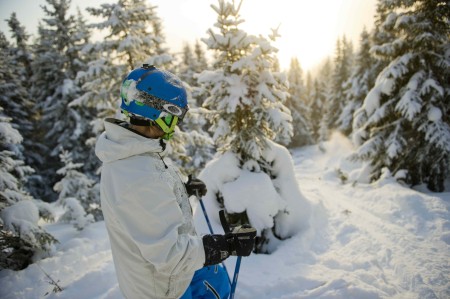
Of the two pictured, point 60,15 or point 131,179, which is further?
point 60,15

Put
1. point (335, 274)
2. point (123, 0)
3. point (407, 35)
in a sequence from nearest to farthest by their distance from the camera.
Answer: point (335, 274) < point (123, 0) < point (407, 35)

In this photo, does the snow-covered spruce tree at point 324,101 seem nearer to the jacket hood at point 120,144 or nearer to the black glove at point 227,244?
the black glove at point 227,244

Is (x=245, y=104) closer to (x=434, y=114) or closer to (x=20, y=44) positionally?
(x=434, y=114)

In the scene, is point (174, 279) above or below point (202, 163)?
above

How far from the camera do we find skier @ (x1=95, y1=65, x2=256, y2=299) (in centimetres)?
216

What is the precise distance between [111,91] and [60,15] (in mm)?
16963

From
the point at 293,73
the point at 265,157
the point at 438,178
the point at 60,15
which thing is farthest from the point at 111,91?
the point at 293,73

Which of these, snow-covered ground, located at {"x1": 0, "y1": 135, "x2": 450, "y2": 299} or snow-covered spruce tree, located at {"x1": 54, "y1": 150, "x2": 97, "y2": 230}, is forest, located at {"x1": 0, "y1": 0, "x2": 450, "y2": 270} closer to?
snow-covered spruce tree, located at {"x1": 54, "y1": 150, "x2": 97, "y2": 230}

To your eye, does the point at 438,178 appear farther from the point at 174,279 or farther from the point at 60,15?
the point at 60,15

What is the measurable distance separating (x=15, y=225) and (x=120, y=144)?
6.42m

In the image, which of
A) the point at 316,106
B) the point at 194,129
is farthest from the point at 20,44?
the point at 316,106

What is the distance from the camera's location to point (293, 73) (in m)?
52.4

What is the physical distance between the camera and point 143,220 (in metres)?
2.16

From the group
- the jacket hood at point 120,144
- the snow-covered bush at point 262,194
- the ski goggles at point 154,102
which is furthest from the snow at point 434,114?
the jacket hood at point 120,144
